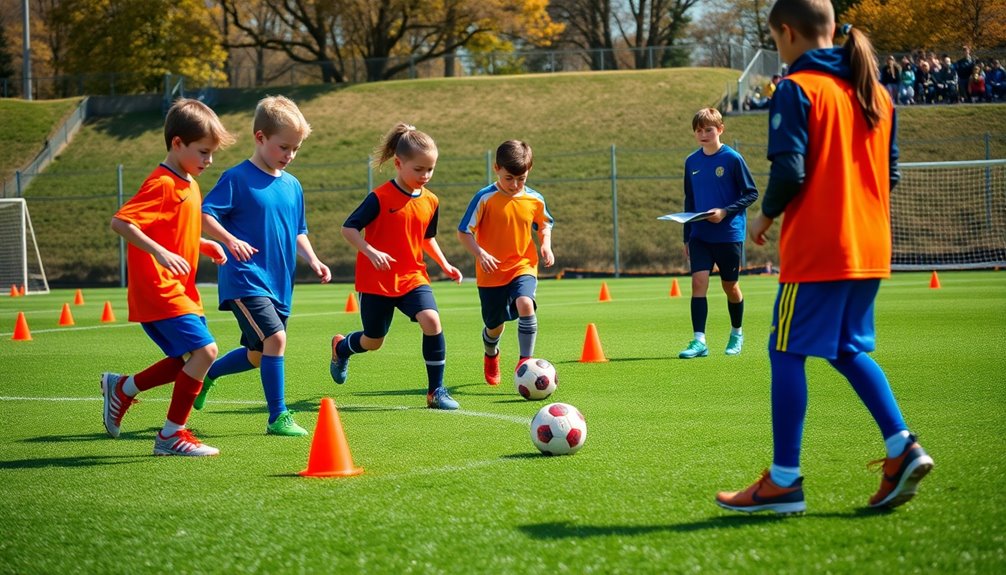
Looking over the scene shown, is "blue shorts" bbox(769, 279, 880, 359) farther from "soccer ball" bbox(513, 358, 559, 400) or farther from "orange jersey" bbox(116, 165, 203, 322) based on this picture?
"soccer ball" bbox(513, 358, 559, 400)

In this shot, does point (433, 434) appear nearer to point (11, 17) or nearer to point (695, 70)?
point (695, 70)

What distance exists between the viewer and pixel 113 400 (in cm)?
635

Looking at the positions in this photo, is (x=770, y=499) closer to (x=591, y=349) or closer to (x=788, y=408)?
(x=788, y=408)

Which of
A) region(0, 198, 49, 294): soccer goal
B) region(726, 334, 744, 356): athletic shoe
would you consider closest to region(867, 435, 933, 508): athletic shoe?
region(726, 334, 744, 356): athletic shoe

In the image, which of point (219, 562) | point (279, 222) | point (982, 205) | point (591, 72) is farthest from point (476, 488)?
point (591, 72)

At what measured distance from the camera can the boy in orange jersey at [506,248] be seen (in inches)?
341

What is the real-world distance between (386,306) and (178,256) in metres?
2.28

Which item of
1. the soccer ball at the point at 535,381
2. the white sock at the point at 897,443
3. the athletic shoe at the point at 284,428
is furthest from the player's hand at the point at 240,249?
the white sock at the point at 897,443

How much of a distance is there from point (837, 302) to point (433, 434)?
2.81 meters

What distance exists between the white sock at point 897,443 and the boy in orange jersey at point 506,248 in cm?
469

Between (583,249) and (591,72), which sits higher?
(591,72)

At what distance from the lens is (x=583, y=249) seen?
33.8 metres

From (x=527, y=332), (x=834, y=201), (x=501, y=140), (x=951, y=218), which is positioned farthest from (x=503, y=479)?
(x=501, y=140)

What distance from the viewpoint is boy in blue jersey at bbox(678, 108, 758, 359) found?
10086 millimetres
